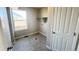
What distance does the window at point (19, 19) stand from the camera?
377cm

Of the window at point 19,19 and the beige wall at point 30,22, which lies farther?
the beige wall at point 30,22

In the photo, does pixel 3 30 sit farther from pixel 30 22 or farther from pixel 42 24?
pixel 42 24

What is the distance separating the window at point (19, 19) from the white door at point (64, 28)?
7.09 feet

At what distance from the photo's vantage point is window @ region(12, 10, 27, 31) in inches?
148

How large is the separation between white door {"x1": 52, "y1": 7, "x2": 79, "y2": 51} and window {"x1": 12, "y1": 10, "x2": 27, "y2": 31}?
216cm

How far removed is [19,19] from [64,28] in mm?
2651

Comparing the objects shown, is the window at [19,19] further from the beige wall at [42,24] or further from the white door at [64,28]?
the white door at [64,28]

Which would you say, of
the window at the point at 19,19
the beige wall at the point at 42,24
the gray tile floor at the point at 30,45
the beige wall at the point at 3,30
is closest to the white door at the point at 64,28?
the gray tile floor at the point at 30,45

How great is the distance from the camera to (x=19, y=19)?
155 inches
